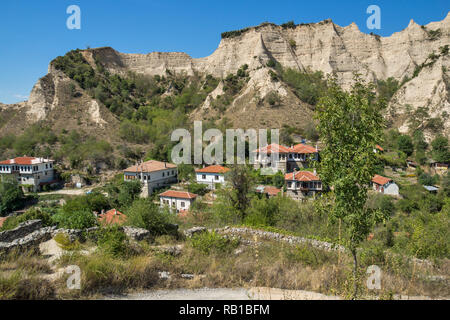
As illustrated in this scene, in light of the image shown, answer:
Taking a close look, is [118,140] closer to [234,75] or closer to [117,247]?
[234,75]

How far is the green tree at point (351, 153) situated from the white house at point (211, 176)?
A: 2361cm

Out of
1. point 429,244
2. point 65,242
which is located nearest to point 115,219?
point 65,242

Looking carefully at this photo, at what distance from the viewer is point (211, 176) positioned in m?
29.3

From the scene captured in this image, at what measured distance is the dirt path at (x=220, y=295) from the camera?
4.14 m

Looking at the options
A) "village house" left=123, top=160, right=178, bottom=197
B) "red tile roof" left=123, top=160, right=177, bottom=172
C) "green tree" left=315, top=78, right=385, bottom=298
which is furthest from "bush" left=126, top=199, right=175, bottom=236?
"red tile roof" left=123, top=160, right=177, bottom=172

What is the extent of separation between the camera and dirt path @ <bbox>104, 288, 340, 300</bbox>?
13.6 feet

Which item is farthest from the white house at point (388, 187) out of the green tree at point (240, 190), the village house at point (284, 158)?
the green tree at point (240, 190)

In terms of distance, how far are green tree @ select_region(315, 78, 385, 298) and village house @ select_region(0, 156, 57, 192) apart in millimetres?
36294

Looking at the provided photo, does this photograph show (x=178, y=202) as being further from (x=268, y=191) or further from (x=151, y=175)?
(x=268, y=191)

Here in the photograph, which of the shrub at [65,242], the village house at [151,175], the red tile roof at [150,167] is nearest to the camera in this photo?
the shrub at [65,242]

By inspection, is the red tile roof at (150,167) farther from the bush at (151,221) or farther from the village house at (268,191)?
the bush at (151,221)

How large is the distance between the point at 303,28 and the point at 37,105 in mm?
55043

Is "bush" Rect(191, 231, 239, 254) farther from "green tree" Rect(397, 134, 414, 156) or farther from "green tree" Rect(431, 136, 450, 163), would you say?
"green tree" Rect(397, 134, 414, 156)
